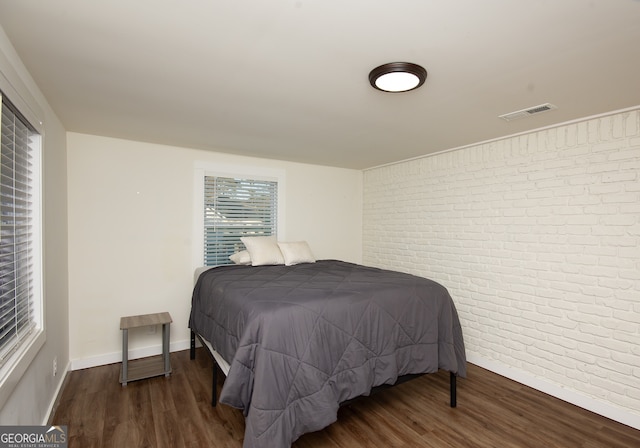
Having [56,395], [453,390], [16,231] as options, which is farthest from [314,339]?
[56,395]

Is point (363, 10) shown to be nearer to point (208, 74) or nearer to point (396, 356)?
point (208, 74)

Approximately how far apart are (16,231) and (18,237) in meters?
0.05

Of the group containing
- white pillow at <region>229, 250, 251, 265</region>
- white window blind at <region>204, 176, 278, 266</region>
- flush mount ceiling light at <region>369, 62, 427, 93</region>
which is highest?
flush mount ceiling light at <region>369, 62, 427, 93</region>

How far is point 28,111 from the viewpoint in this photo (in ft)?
6.19

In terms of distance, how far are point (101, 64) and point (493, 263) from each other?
3.56 m

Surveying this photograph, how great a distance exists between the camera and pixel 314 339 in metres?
1.98

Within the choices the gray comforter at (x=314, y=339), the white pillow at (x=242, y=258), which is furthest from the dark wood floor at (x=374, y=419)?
the white pillow at (x=242, y=258)

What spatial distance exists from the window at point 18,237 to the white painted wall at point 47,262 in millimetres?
113

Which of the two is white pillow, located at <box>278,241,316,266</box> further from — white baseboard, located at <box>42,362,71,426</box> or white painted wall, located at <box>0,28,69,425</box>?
white baseboard, located at <box>42,362,71,426</box>

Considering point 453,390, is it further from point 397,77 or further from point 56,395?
point 56,395

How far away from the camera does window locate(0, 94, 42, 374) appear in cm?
166

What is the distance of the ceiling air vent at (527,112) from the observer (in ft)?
7.88

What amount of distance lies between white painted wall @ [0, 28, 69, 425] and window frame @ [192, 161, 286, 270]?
121cm

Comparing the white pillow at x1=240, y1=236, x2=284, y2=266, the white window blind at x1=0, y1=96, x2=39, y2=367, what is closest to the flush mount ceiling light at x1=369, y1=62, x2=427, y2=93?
the white window blind at x1=0, y1=96, x2=39, y2=367
